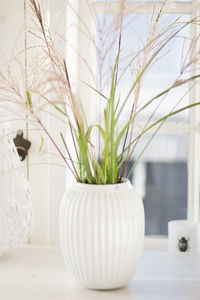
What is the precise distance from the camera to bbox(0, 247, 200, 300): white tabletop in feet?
3.75

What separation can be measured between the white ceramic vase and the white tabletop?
0.05 m

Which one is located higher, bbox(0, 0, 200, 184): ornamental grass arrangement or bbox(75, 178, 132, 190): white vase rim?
bbox(0, 0, 200, 184): ornamental grass arrangement

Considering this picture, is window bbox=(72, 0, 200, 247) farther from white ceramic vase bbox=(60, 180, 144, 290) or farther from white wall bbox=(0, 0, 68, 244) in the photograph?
white ceramic vase bbox=(60, 180, 144, 290)

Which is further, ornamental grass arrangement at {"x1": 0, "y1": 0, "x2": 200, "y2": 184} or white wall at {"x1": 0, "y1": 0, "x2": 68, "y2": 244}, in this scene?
white wall at {"x1": 0, "y1": 0, "x2": 68, "y2": 244}

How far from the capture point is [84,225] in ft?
3.62

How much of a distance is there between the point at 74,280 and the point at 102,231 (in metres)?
0.22

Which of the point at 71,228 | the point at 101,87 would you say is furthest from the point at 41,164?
the point at 71,228

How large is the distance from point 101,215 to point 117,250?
9cm

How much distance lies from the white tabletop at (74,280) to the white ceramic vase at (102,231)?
A: 53mm

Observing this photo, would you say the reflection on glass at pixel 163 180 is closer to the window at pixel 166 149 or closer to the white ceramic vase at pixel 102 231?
the window at pixel 166 149

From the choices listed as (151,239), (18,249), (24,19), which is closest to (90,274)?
(18,249)

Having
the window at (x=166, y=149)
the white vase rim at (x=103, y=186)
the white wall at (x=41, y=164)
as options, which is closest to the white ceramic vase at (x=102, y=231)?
the white vase rim at (x=103, y=186)

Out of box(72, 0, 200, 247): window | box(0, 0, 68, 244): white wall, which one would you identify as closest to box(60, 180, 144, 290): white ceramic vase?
box(0, 0, 68, 244): white wall

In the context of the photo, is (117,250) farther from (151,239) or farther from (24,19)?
(24,19)
